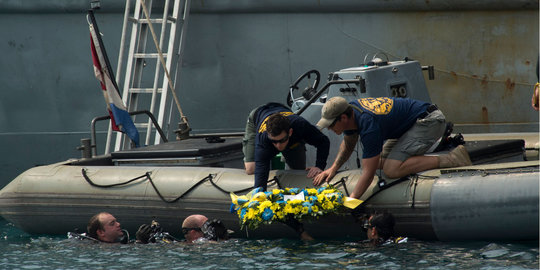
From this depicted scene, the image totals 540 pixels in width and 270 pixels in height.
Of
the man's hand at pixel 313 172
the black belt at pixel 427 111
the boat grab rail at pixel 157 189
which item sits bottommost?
the boat grab rail at pixel 157 189

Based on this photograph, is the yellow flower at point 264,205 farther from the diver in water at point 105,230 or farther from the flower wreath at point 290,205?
the diver in water at point 105,230

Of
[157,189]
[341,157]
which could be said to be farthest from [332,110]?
[157,189]

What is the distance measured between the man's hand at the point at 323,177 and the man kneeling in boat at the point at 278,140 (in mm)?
100

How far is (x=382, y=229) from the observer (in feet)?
22.6

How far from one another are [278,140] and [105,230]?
6.02 ft

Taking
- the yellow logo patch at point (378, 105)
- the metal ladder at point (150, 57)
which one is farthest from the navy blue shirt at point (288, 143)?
the metal ladder at point (150, 57)

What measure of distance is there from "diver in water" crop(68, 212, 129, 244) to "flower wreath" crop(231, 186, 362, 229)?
1.21 meters

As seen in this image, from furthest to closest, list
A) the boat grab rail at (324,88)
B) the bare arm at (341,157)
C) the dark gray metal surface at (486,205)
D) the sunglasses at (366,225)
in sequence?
the boat grab rail at (324,88), the bare arm at (341,157), the sunglasses at (366,225), the dark gray metal surface at (486,205)

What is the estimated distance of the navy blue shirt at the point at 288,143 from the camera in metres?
7.35

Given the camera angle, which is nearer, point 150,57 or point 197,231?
point 197,231

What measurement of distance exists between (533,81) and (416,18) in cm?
166

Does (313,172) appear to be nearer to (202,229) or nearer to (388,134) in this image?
(388,134)

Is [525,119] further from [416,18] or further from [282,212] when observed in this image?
[282,212]

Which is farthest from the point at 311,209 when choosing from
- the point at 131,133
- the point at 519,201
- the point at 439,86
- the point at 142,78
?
the point at 142,78
